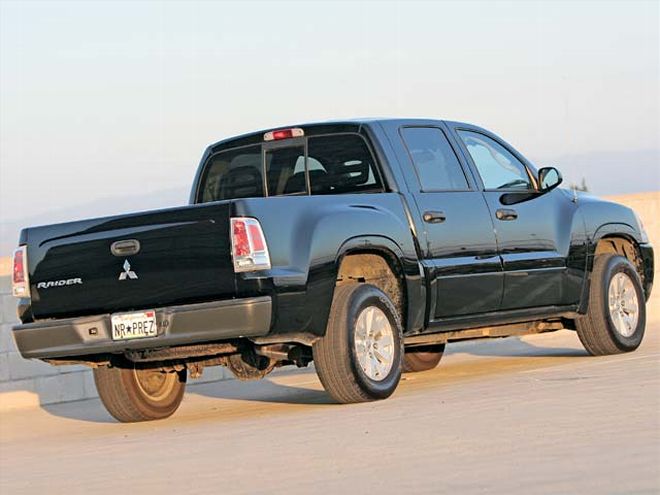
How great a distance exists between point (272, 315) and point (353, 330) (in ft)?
2.28

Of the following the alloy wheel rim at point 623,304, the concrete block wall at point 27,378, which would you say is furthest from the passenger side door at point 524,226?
the concrete block wall at point 27,378

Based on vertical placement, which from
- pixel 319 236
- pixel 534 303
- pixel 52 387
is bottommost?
pixel 52 387

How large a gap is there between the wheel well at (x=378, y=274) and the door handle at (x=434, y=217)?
1.37 feet

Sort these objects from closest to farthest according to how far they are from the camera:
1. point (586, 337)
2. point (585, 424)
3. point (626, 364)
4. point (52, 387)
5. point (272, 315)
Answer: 1. point (585, 424)
2. point (272, 315)
3. point (626, 364)
4. point (586, 337)
5. point (52, 387)

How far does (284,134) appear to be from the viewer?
1038 centimetres

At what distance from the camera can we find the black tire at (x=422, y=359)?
41.2 feet

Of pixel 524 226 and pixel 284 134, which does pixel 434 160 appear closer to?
pixel 524 226

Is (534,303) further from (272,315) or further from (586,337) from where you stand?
(272,315)

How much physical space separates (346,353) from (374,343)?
0.44 metres

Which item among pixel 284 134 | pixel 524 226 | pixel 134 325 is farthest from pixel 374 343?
pixel 524 226

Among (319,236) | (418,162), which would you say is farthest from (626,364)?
(319,236)

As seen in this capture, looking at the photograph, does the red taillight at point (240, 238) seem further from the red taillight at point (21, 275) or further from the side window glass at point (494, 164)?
the side window glass at point (494, 164)

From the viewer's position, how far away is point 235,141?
10.8 meters

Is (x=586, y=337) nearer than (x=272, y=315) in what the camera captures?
No
